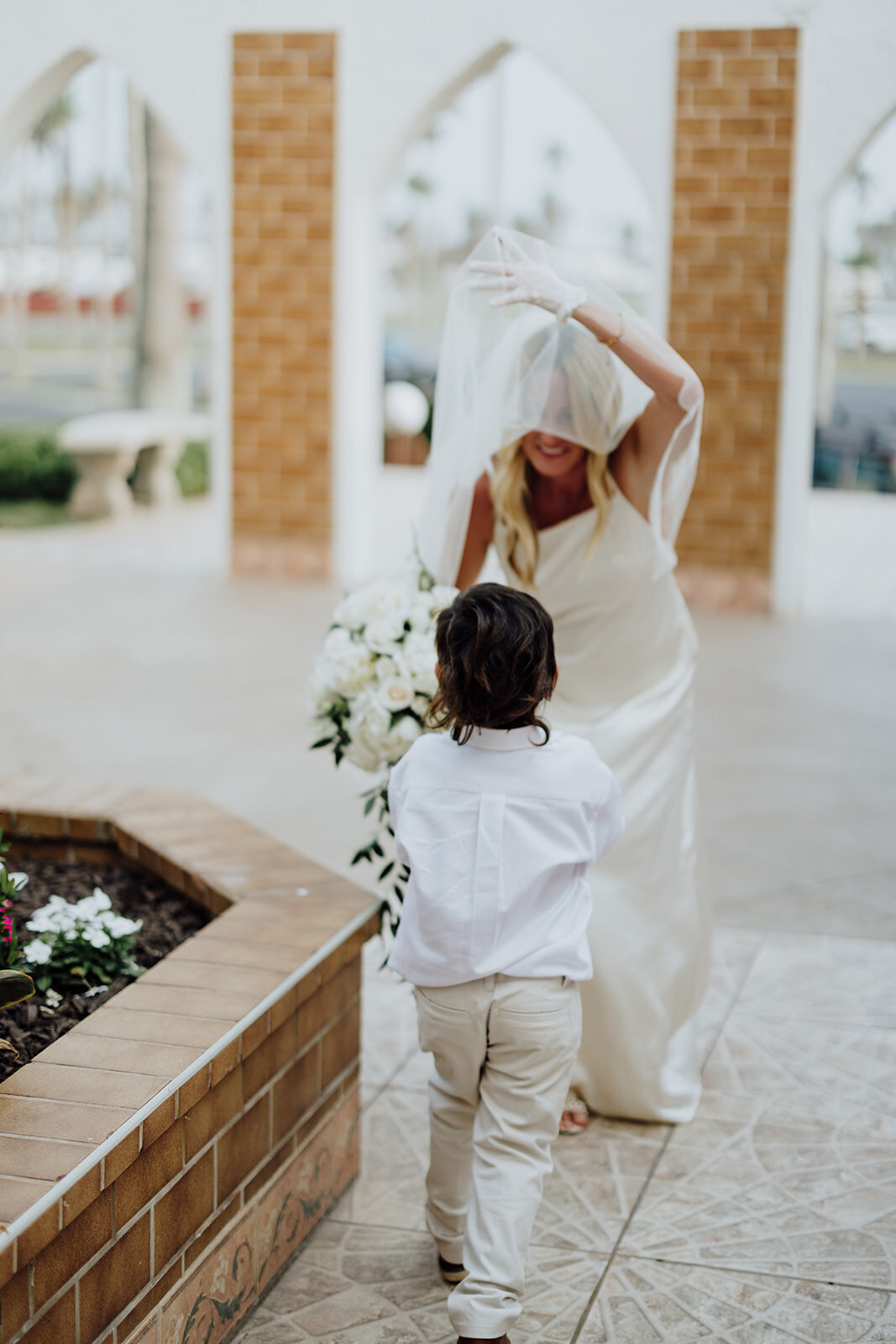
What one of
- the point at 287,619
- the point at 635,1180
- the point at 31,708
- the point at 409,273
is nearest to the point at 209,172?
the point at 287,619

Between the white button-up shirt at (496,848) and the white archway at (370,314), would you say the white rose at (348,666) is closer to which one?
the white button-up shirt at (496,848)

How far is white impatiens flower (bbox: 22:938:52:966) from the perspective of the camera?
104 inches

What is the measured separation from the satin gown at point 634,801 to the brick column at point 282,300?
6518 millimetres

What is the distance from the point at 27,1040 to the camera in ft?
8.16

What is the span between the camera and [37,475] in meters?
15.1

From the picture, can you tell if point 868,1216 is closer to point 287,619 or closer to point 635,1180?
point 635,1180

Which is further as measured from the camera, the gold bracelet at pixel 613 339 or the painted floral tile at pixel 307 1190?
the gold bracelet at pixel 613 339

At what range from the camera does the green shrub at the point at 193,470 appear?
1551 cm

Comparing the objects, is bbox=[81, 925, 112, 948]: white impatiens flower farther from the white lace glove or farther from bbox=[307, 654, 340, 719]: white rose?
the white lace glove

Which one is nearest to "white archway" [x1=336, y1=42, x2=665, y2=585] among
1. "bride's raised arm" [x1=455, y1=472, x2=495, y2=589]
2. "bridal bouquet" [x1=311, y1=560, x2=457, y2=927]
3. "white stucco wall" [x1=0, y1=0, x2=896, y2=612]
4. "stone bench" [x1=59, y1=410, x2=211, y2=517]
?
"white stucco wall" [x1=0, y1=0, x2=896, y2=612]

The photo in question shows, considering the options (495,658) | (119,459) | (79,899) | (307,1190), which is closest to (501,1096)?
(307,1190)

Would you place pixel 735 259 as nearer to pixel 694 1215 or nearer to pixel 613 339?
pixel 613 339

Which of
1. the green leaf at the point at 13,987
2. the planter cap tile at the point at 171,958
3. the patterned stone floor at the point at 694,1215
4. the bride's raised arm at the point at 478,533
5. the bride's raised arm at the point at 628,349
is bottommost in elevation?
the patterned stone floor at the point at 694,1215

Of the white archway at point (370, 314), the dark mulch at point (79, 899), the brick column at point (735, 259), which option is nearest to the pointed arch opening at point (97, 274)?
the white archway at point (370, 314)
